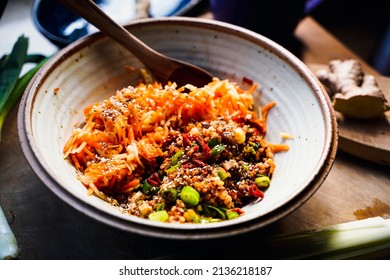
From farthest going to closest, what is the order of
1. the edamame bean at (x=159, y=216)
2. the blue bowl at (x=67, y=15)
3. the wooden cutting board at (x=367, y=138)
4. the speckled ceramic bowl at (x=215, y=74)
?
1. the blue bowl at (x=67, y=15)
2. the wooden cutting board at (x=367, y=138)
3. the edamame bean at (x=159, y=216)
4. the speckled ceramic bowl at (x=215, y=74)

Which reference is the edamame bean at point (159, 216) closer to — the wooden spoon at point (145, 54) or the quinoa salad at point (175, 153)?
the quinoa salad at point (175, 153)

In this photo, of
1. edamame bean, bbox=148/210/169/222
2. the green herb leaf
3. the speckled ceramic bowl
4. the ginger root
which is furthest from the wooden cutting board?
the green herb leaf

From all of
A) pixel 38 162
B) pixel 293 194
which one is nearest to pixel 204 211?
pixel 293 194

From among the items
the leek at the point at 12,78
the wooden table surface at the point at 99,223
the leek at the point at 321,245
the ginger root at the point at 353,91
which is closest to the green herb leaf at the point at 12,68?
the leek at the point at 12,78

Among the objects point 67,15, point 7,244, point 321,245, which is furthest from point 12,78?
point 321,245

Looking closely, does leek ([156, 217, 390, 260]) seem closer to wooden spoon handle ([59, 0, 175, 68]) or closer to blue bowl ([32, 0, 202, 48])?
wooden spoon handle ([59, 0, 175, 68])

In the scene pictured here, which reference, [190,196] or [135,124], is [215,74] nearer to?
[135,124]
